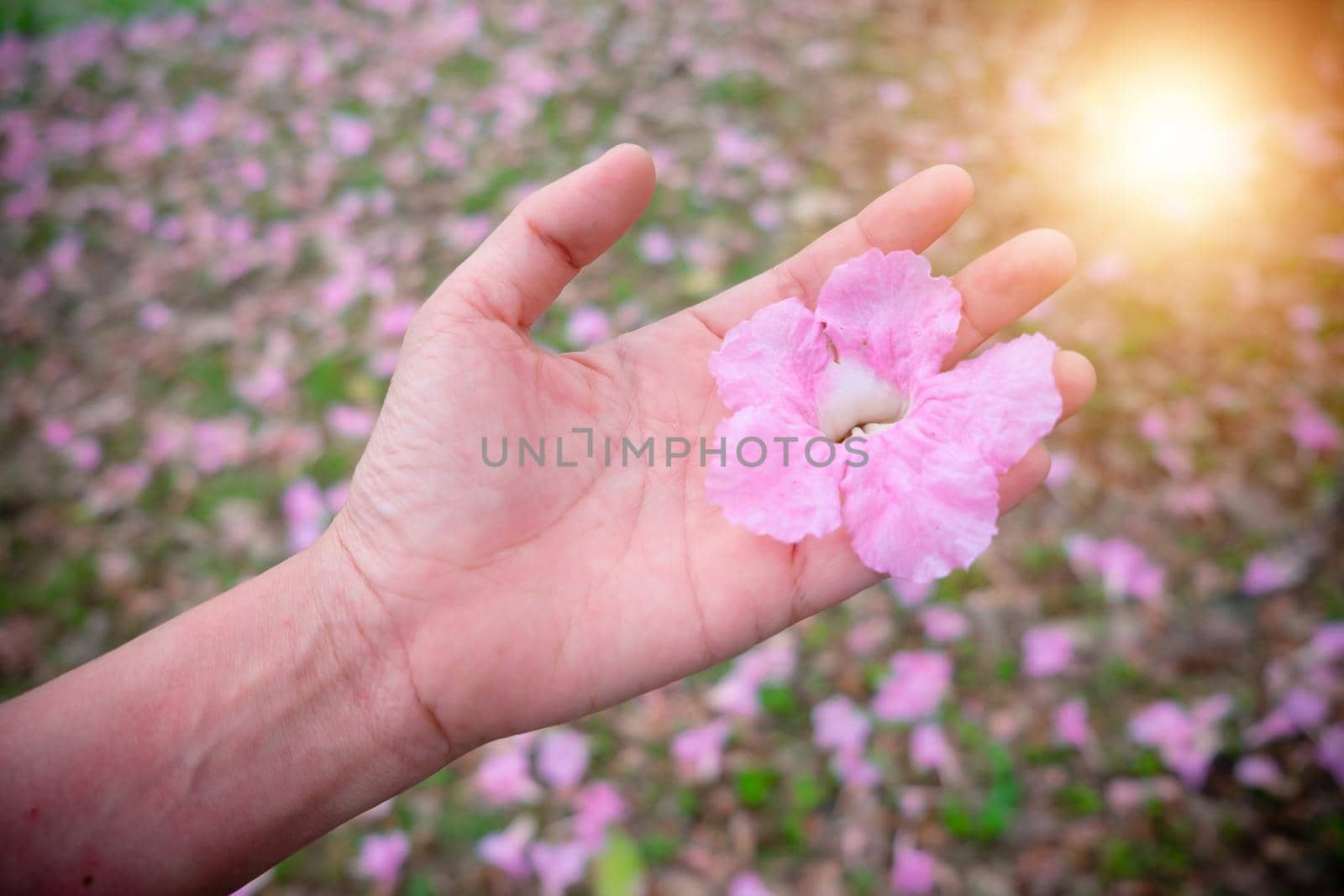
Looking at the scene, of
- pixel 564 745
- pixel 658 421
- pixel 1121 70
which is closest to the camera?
pixel 658 421

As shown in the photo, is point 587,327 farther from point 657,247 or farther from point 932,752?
point 932,752

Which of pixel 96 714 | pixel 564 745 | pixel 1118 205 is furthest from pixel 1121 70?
pixel 96 714

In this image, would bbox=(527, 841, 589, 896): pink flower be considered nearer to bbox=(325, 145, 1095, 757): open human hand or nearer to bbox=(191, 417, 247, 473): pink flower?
bbox=(325, 145, 1095, 757): open human hand

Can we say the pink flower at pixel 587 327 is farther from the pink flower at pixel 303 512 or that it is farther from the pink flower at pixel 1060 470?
the pink flower at pixel 1060 470

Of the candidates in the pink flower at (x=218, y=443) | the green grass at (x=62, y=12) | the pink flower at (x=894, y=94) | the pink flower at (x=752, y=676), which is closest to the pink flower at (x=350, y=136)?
the pink flower at (x=218, y=443)

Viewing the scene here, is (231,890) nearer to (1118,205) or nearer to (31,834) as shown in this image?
(31,834)

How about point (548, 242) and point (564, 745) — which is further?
point (564, 745)
